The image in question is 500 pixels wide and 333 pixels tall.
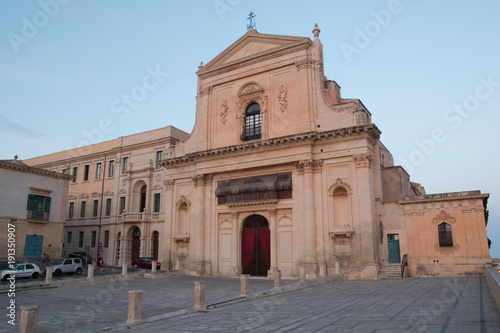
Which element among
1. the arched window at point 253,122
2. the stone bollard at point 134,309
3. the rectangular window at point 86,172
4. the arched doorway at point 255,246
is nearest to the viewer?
the stone bollard at point 134,309

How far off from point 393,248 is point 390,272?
2.38 meters

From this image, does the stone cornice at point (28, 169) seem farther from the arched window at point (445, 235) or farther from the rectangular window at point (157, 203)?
the arched window at point (445, 235)

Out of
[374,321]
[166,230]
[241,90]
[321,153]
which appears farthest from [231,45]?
[374,321]

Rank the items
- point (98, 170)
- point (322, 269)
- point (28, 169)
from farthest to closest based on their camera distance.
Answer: point (98, 170), point (28, 169), point (322, 269)

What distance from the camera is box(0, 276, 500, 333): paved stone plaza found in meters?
9.23

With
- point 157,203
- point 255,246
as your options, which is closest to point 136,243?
point 157,203

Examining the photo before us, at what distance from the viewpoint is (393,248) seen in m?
23.7

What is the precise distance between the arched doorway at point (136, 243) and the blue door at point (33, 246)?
8900mm

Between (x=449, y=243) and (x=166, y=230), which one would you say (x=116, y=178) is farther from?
(x=449, y=243)

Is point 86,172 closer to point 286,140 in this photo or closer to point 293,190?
point 286,140

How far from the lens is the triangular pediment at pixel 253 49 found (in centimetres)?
2684

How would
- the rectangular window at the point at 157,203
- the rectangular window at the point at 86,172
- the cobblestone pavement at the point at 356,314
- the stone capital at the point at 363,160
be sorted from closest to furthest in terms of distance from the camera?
the cobblestone pavement at the point at 356,314 < the stone capital at the point at 363,160 < the rectangular window at the point at 157,203 < the rectangular window at the point at 86,172

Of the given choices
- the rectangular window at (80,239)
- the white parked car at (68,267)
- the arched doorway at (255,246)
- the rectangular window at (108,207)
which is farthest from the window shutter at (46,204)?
the arched doorway at (255,246)

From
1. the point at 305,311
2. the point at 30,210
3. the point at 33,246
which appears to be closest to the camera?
the point at 305,311
